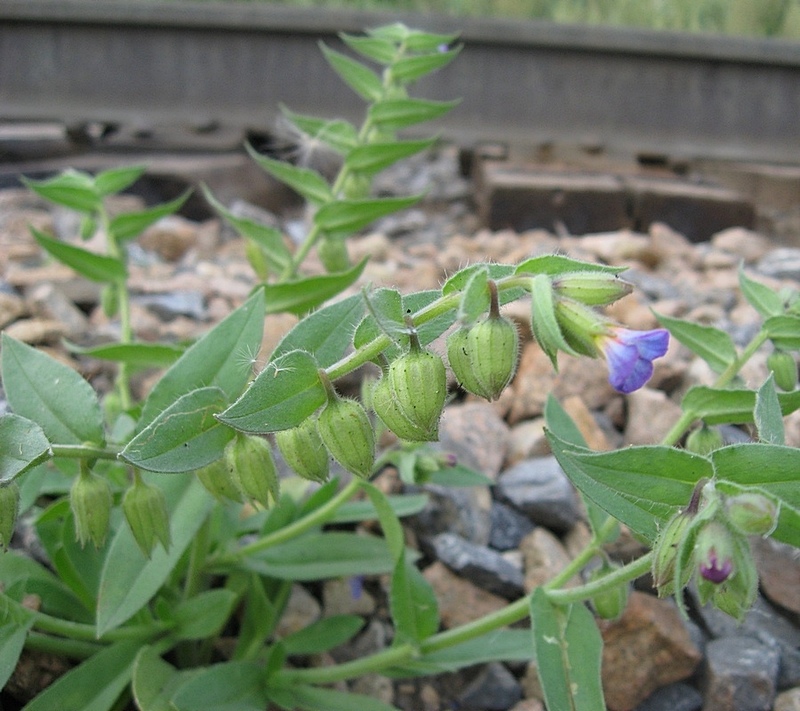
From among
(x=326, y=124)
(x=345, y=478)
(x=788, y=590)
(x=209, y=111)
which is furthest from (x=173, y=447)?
(x=209, y=111)

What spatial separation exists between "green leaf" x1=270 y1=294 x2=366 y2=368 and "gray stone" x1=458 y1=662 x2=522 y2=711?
81 centimetres

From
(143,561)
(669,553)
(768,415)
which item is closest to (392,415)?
(669,553)

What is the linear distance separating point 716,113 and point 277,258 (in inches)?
140

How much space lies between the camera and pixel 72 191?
2.04 metres

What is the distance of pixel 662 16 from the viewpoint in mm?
5512

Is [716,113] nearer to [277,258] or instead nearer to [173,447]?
[277,258]

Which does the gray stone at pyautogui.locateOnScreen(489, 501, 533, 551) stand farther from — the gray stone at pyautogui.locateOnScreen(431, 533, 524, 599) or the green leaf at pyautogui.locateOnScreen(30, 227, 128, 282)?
the green leaf at pyautogui.locateOnScreen(30, 227, 128, 282)


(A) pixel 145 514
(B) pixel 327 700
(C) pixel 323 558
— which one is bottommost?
(B) pixel 327 700

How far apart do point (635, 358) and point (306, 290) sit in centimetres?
85

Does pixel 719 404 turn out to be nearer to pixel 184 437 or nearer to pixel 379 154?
pixel 184 437

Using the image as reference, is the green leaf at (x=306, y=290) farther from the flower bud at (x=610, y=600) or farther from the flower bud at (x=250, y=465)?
the flower bud at (x=610, y=600)

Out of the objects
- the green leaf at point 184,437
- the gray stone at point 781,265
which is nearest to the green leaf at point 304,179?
the green leaf at point 184,437

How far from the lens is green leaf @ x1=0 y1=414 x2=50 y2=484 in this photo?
1.04 metres

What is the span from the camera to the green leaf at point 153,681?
127 cm
